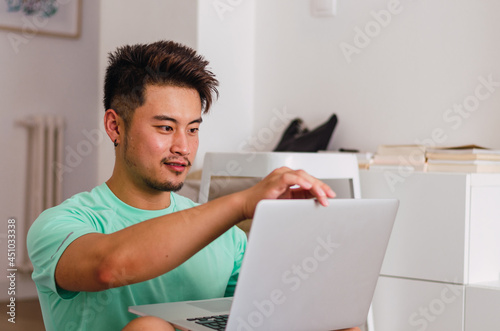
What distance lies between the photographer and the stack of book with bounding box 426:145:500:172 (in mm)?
1992

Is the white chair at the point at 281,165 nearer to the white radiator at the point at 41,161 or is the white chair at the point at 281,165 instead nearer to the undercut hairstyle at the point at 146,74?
the undercut hairstyle at the point at 146,74

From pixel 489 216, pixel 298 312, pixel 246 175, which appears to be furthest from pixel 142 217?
pixel 489 216

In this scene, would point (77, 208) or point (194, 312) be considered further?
point (77, 208)

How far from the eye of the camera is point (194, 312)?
1016 mm

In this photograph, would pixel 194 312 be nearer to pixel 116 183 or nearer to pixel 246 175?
pixel 116 183

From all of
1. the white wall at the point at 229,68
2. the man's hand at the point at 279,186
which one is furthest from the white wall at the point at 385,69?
the man's hand at the point at 279,186

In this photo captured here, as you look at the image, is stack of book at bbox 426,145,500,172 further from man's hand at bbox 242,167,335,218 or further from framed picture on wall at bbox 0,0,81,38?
framed picture on wall at bbox 0,0,81,38

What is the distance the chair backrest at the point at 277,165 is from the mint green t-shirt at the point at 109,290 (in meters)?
0.61

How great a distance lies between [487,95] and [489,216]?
0.48 m

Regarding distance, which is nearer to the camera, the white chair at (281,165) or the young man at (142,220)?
the young man at (142,220)

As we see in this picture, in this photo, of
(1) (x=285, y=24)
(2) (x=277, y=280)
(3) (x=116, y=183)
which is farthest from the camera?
(1) (x=285, y=24)

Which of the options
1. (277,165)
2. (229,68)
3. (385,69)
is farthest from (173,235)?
(229,68)

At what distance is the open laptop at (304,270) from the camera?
0.83m

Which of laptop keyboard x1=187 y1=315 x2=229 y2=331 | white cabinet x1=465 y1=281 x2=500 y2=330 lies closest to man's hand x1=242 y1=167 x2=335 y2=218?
laptop keyboard x1=187 y1=315 x2=229 y2=331
